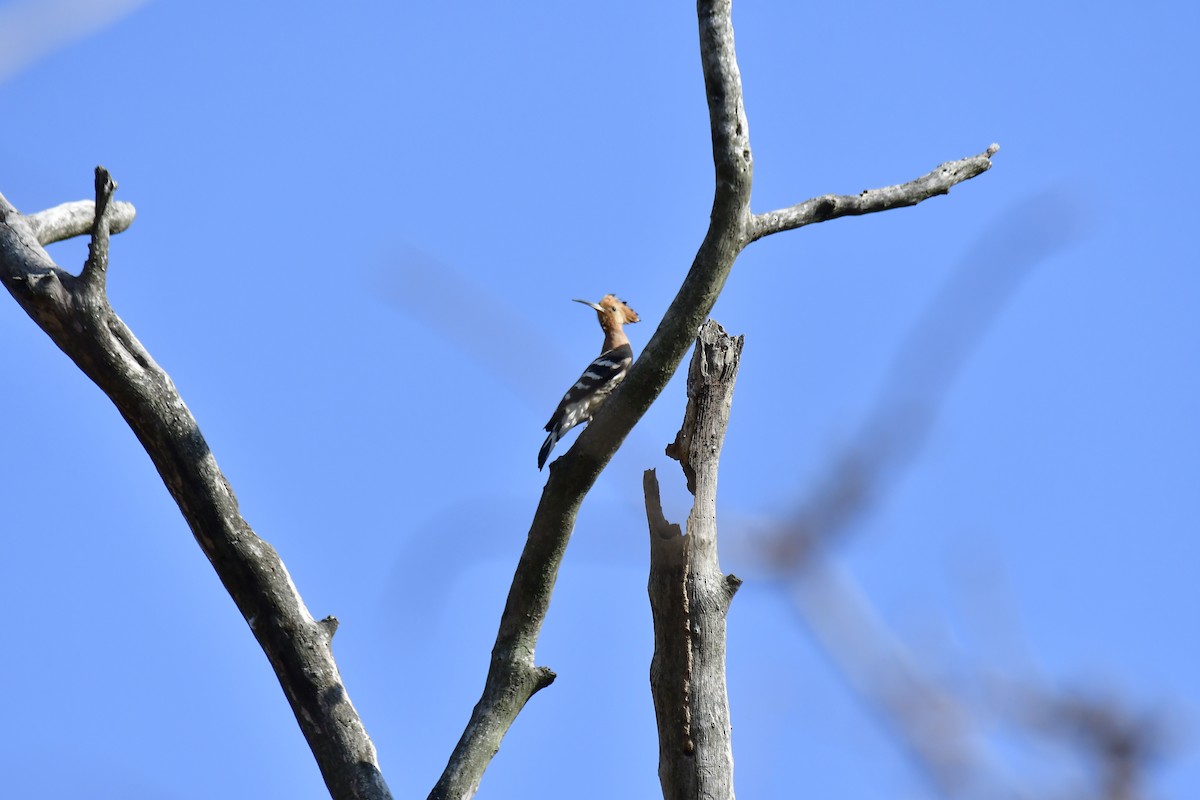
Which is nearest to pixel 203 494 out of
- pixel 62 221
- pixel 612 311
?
pixel 62 221

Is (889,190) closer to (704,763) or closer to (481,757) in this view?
(704,763)

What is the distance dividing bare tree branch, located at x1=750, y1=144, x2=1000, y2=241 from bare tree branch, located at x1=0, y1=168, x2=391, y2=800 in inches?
83.7

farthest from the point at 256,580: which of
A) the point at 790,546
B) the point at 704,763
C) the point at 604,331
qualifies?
the point at 604,331

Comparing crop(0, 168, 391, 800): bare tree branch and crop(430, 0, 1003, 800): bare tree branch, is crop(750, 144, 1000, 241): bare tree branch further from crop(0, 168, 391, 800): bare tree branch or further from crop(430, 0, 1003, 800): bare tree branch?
crop(0, 168, 391, 800): bare tree branch

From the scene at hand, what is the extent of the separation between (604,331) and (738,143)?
5.90m

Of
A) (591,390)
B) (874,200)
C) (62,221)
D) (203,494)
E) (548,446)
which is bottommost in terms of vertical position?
(203,494)

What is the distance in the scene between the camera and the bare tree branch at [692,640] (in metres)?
4.24

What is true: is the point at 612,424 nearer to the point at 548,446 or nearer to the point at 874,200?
the point at 874,200

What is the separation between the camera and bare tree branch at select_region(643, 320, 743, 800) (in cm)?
424

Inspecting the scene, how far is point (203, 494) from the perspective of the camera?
4465 millimetres

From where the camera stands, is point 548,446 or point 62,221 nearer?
point 62,221

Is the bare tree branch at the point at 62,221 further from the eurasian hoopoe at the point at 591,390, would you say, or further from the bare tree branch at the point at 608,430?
the eurasian hoopoe at the point at 591,390

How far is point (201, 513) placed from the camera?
14.7ft

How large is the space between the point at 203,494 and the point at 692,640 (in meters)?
1.83
